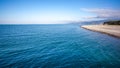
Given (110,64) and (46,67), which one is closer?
(46,67)

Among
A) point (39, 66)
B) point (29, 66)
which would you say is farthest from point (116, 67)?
point (29, 66)

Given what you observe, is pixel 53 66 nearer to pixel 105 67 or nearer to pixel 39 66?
pixel 39 66

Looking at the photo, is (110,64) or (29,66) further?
(110,64)

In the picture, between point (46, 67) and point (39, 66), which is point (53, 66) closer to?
point (46, 67)

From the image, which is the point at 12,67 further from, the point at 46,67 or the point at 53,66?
the point at 53,66

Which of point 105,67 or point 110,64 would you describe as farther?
point 110,64

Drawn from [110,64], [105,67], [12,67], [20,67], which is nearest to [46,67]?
[20,67]

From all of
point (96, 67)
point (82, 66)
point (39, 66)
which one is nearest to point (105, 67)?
point (96, 67)
